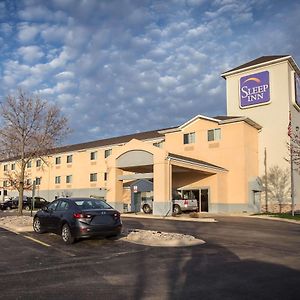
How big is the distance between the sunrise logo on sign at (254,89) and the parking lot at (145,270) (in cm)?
2716

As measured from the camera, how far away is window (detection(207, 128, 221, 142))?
3681 centimetres

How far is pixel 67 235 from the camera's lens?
12719 millimetres

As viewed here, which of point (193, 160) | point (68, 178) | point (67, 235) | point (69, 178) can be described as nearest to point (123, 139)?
point (69, 178)

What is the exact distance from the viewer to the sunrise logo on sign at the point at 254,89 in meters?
38.2

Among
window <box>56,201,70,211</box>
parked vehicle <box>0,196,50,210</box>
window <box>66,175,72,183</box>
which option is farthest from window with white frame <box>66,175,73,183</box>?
window <box>56,201,70,211</box>

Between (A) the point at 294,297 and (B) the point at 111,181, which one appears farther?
(B) the point at 111,181

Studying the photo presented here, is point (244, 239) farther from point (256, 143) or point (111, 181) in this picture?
point (256, 143)

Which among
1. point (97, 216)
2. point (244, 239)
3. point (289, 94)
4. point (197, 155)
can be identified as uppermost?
point (289, 94)

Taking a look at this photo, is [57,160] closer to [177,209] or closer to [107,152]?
[107,152]

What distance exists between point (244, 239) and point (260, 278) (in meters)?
6.96

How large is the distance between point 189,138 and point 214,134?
2.89m

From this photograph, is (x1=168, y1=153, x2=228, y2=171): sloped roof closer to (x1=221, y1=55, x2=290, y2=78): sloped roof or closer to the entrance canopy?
the entrance canopy

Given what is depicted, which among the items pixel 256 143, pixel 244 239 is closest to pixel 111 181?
pixel 256 143

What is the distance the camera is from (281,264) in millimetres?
9414
